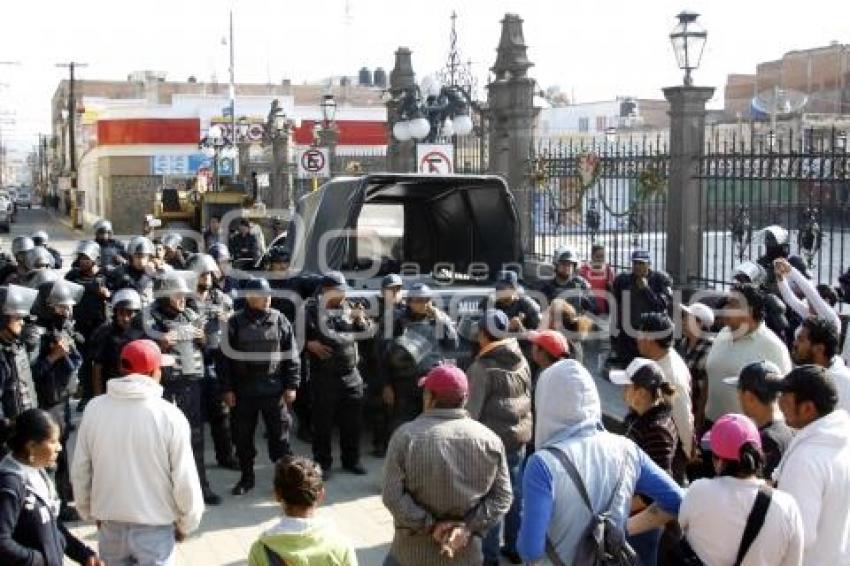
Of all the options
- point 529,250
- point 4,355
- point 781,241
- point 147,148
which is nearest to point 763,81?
point 147,148

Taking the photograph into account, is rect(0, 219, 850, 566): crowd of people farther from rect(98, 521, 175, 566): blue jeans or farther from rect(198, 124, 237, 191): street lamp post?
rect(198, 124, 237, 191): street lamp post

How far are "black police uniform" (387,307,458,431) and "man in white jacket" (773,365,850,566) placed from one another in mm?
4241

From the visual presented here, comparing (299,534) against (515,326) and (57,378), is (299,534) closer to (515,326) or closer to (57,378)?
(57,378)

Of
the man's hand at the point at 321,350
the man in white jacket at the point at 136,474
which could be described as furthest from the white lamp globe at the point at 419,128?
the man in white jacket at the point at 136,474

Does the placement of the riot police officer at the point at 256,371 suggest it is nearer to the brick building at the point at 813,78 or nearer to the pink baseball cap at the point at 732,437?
the pink baseball cap at the point at 732,437

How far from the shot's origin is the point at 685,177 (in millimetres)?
12719

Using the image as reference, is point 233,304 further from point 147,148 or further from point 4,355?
point 147,148

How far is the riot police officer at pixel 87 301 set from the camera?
9836 mm

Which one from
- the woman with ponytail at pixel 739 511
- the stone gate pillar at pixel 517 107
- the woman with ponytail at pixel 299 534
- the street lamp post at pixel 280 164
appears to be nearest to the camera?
the woman with ponytail at pixel 299 534

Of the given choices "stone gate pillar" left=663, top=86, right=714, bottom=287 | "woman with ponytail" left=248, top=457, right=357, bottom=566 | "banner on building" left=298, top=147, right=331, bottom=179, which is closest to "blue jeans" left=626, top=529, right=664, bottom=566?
"woman with ponytail" left=248, top=457, right=357, bottom=566

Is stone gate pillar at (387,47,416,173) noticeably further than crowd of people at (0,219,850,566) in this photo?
Yes

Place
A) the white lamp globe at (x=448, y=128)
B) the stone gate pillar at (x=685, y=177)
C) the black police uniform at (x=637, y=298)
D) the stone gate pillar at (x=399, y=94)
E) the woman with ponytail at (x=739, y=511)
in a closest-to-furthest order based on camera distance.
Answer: the woman with ponytail at (x=739, y=511), the black police uniform at (x=637, y=298), the stone gate pillar at (x=685, y=177), the white lamp globe at (x=448, y=128), the stone gate pillar at (x=399, y=94)

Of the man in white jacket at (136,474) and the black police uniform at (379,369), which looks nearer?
the man in white jacket at (136,474)

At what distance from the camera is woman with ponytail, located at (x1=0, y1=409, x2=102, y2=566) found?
4258 millimetres
